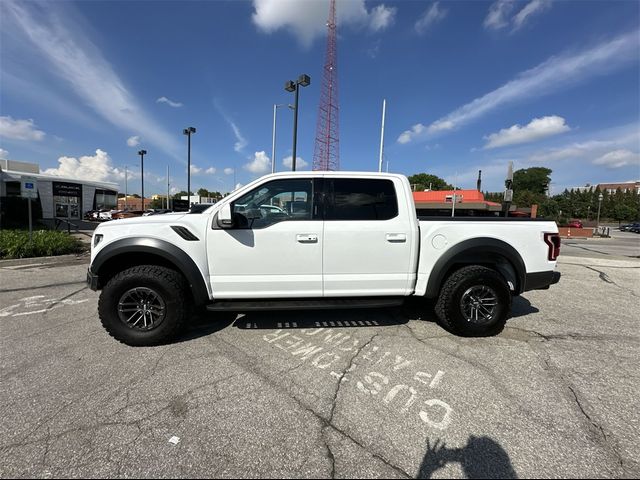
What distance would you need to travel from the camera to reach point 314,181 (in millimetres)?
3939

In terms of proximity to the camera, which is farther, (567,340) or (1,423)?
(567,340)

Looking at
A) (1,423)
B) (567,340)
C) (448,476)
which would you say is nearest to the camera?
(448,476)

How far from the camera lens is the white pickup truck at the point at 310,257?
3.71m

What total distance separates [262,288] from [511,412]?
260 cm

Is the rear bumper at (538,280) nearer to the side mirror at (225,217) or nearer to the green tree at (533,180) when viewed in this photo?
the side mirror at (225,217)

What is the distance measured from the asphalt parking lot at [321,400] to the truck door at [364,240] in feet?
2.23

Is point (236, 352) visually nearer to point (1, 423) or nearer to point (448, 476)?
point (1, 423)

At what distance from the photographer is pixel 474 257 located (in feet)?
13.5

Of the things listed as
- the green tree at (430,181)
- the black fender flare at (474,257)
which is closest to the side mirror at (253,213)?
the black fender flare at (474,257)

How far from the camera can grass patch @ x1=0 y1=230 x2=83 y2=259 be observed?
9.13 meters

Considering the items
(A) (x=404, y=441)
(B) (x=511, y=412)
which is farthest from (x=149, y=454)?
(B) (x=511, y=412)

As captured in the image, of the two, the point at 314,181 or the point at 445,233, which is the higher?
the point at 314,181

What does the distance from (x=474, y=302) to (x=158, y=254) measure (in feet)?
12.2

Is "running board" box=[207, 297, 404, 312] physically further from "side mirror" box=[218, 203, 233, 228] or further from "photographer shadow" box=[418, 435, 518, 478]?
"photographer shadow" box=[418, 435, 518, 478]
